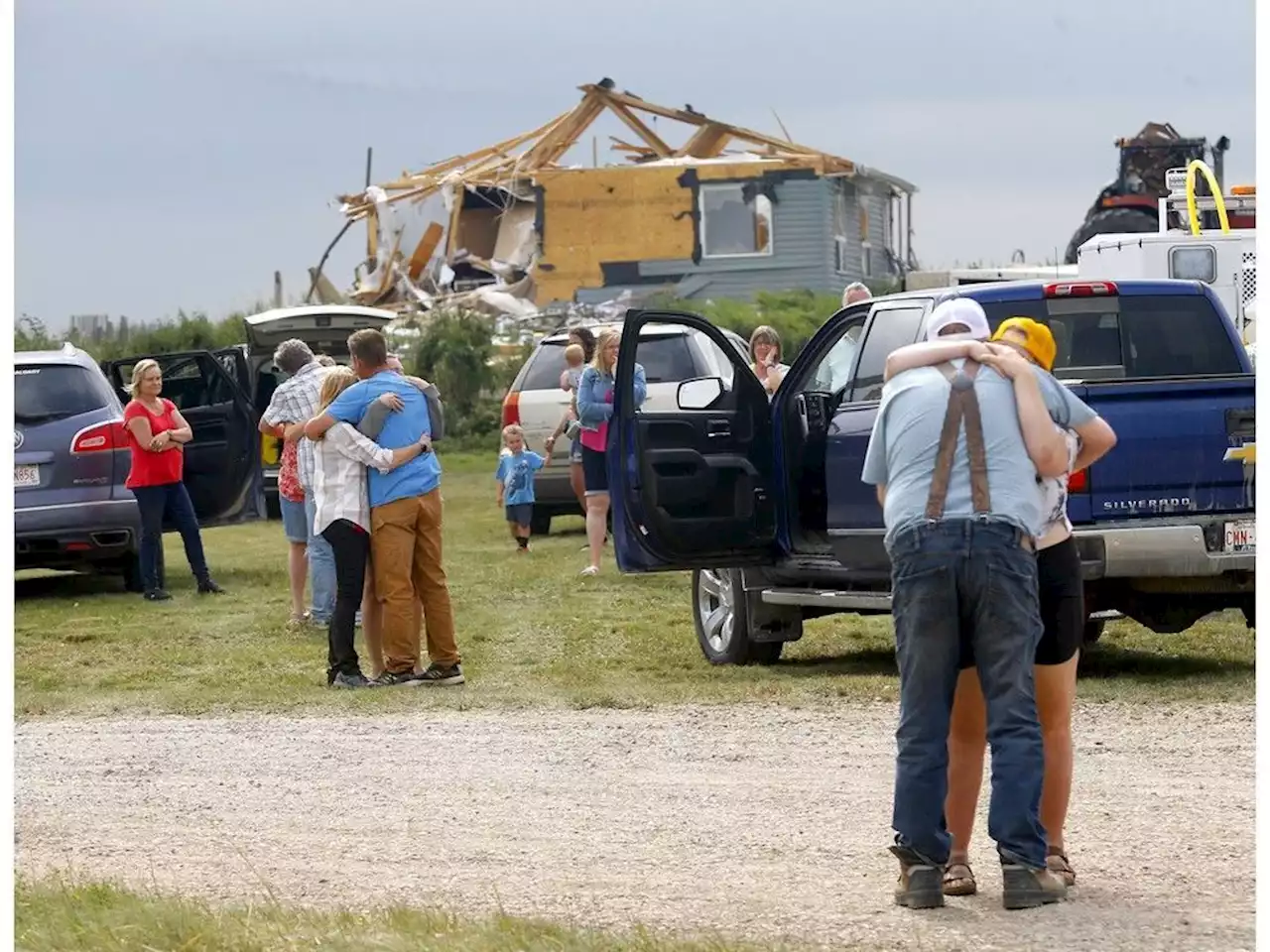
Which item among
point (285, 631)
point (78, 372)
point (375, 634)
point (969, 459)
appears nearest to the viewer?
point (969, 459)

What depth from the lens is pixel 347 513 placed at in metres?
12.2

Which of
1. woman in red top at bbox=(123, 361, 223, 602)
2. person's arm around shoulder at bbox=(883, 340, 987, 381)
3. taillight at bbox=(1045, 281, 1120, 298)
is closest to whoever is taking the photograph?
person's arm around shoulder at bbox=(883, 340, 987, 381)

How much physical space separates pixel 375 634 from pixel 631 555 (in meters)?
1.61

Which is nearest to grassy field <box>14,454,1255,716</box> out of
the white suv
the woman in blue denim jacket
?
the woman in blue denim jacket

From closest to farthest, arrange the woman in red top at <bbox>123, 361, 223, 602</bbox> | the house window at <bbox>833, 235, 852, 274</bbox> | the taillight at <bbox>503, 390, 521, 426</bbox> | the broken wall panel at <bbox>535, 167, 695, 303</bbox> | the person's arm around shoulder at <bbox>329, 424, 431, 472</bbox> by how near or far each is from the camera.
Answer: the person's arm around shoulder at <bbox>329, 424, 431, 472</bbox> → the woman in red top at <bbox>123, 361, 223, 602</bbox> → the taillight at <bbox>503, 390, 521, 426</bbox> → the broken wall panel at <bbox>535, 167, 695, 303</bbox> → the house window at <bbox>833, 235, 852, 274</bbox>

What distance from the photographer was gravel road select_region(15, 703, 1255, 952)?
6.81 meters

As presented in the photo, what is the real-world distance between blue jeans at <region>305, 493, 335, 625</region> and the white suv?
523cm

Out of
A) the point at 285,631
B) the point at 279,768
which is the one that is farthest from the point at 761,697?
the point at 285,631

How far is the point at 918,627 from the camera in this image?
6883mm

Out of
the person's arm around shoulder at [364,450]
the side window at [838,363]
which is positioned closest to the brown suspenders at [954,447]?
the side window at [838,363]

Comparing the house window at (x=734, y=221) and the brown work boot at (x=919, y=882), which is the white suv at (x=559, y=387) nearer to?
the brown work boot at (x=919, y=882)

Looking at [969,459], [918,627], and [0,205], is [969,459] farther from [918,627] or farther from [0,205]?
[0,205]

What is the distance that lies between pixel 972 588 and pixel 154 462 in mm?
10856

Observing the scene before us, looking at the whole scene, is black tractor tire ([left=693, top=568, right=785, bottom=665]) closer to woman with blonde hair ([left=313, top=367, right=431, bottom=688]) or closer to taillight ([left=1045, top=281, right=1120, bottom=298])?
woman with blonde hair ([left=313, top=367, right=431, bottom=688])
